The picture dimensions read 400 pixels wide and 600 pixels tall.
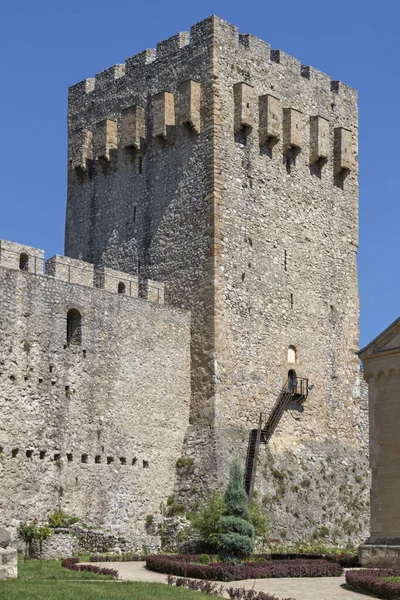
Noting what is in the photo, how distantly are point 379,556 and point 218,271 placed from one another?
35.3ft

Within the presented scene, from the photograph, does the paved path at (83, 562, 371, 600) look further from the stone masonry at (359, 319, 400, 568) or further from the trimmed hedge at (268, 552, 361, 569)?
the trimmed hedge at (268, 552, 361, 569)

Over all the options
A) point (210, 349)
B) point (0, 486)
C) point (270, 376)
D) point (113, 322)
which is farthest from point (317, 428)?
point (0, 486)

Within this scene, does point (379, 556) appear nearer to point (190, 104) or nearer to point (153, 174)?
point (190, 104)

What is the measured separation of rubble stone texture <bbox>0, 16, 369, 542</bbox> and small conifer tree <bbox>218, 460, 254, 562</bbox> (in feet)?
13.6

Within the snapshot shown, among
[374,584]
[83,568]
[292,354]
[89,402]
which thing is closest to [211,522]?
[89,402]

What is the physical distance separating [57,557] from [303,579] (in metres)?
5.86

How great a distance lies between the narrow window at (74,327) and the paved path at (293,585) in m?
7.31

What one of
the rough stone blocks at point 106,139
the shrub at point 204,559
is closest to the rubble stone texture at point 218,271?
the rough stone blocks at point 106,139

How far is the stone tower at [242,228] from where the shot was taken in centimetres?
3225

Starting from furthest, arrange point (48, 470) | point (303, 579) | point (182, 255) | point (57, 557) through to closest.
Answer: point (182, 255) < point (48, 470) < point (57, 557) < point (303, 579)

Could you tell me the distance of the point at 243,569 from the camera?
74.0ft

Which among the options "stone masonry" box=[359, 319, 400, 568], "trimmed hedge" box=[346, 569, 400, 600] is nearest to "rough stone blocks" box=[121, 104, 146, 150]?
"stone masonry" box=[359, 319, 400, 568]

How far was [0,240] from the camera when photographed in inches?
1147

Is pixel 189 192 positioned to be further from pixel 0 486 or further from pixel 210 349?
pixel 0 486
